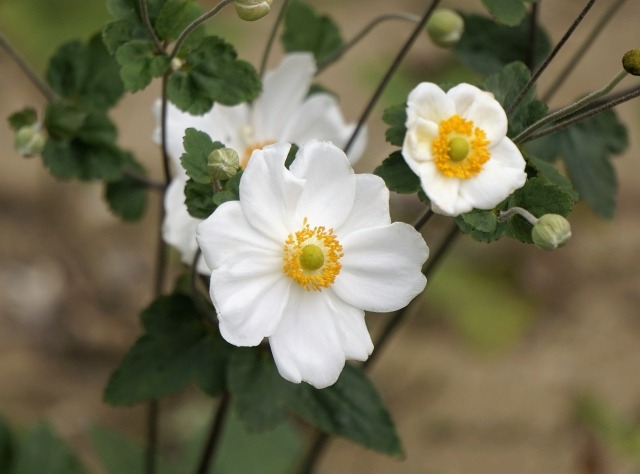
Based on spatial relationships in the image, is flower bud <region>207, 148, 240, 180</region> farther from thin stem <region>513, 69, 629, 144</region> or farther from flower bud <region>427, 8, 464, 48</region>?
flower bud <region>427, 8, 464, 48</region>

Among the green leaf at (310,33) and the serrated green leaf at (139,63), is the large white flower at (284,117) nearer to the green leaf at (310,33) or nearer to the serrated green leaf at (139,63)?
the green leaf at (310,33)

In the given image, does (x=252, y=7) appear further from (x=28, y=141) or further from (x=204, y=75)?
(x=28, y=141)

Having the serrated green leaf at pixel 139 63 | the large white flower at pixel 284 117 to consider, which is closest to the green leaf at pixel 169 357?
the large white flower at pixel 284 117

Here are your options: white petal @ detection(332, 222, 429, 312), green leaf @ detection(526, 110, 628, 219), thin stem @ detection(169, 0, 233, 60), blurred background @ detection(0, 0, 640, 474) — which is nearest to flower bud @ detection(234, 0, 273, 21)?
thin stem @ detection(169, 0, 233, 60)

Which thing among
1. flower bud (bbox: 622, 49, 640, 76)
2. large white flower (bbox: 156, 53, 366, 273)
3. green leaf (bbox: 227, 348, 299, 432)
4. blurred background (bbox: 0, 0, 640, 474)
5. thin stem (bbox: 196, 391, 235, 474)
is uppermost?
flower bud (bbox: 622, 49, 640, 76)

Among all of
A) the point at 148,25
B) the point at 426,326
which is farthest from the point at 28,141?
the point at 426,326

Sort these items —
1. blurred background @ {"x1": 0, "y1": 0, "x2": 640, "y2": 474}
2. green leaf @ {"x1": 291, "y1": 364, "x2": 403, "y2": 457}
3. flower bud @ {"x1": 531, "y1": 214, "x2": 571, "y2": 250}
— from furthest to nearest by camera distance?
blurred background @ {"x1": 0, "y1": 0, "x2": 640, "y2": 474}
green leaf @ {"x1": 291, "y1": 364, "x2": 403, "y2": 457}
flower bud @ {"x1": 531, "y1": 214, "x2": 571, "y2": 250}

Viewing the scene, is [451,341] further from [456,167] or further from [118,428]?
[456,167]
